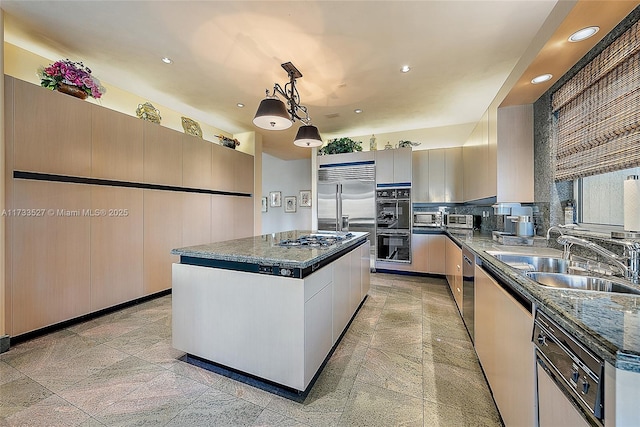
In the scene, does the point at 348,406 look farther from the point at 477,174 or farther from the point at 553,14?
the point at 477,174

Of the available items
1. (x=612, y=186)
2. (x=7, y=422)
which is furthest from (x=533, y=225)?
(x=7, y=422)

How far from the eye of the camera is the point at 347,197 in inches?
197

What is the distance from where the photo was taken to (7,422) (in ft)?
4.74

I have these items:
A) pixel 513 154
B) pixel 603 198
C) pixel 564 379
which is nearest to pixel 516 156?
pixel 513 154

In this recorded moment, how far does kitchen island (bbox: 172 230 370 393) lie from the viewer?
159 centimetres

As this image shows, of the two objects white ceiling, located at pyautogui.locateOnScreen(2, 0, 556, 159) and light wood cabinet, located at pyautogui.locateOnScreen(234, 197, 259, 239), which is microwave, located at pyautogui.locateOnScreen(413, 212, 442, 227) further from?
light wood cabinet, located at pyautogui.locateOnScreen(234, 197, 259, 239)

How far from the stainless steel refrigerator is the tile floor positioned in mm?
2476

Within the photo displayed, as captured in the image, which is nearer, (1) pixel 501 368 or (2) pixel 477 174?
(1) pixel 501 368

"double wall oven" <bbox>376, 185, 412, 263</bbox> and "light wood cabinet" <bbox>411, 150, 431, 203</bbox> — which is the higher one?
"light wood cabinet" <bbox>411, 150, 431, 203</bbox>

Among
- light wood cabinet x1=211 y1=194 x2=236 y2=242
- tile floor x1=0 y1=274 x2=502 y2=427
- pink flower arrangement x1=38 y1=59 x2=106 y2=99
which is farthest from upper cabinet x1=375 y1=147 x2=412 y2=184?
pink flower arrangement x1=38 y1=59 x2=106 y2=99

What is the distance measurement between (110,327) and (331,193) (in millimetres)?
3772

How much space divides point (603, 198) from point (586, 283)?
1.01 metres

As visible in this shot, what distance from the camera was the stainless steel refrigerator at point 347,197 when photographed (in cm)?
482

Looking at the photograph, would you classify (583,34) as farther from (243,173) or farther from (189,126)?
(243,173)
